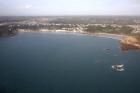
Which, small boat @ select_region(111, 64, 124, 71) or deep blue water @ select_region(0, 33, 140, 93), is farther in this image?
small boat @ select_region(111, 64, 124, 71)

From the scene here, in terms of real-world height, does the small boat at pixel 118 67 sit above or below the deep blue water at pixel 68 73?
above

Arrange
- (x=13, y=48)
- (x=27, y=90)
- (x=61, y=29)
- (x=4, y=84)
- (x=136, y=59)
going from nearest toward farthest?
(x=27, y=90), (x=4, y=84), (x=136, y=59), (x=13, y=48), (x=61, y=29)

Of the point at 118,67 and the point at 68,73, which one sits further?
the point at 118,67

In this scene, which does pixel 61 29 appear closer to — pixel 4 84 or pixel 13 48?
pixel 13 48

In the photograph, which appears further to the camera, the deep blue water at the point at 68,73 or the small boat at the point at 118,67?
the small boat at the point at 118,67

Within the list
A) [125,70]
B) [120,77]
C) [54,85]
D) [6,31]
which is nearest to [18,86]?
[54,85]

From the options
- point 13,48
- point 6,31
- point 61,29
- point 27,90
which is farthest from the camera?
point 61,29

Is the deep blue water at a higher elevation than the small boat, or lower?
lower

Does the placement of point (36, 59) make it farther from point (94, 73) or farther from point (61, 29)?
point (61, 29)

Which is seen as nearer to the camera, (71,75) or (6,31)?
(71,75)

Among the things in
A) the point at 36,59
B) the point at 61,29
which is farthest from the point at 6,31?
the point at 36,59
